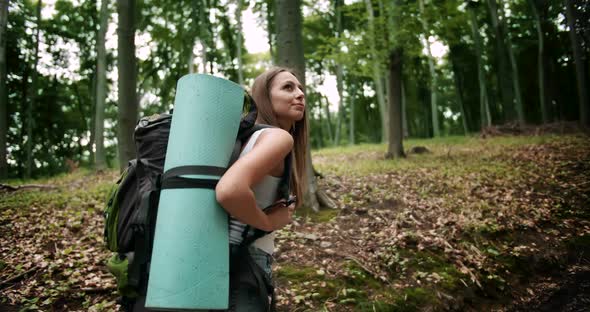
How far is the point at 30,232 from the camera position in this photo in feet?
16.1

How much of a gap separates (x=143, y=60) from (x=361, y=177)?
17.8m

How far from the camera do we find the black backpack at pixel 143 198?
4.40 ft

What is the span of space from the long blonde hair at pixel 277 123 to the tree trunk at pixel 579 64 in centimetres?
1401

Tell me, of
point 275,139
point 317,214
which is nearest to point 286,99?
point 275,139

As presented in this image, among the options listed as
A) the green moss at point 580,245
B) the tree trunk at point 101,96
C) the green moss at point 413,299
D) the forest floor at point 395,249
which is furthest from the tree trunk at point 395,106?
the tree trunk at point 101,96

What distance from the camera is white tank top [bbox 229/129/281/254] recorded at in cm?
139

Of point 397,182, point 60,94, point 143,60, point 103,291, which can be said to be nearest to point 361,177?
point 397,182

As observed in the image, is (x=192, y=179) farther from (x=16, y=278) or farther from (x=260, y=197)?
(x=16, y=278)

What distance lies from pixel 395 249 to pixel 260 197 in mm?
3671

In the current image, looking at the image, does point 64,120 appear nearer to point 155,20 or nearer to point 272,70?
point 155,20

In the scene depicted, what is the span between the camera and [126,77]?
6723mm

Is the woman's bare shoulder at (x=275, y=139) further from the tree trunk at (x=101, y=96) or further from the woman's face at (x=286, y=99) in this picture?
the tree trunk at (x=101, y=96)

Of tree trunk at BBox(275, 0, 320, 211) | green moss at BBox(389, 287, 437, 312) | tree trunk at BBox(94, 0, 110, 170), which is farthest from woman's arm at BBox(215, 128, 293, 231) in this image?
tree trunk at BBox(94, 0, 110, 170)

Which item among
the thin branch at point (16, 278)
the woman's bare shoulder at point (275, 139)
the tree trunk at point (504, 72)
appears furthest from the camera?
the tree trunk at point (504, 72)
